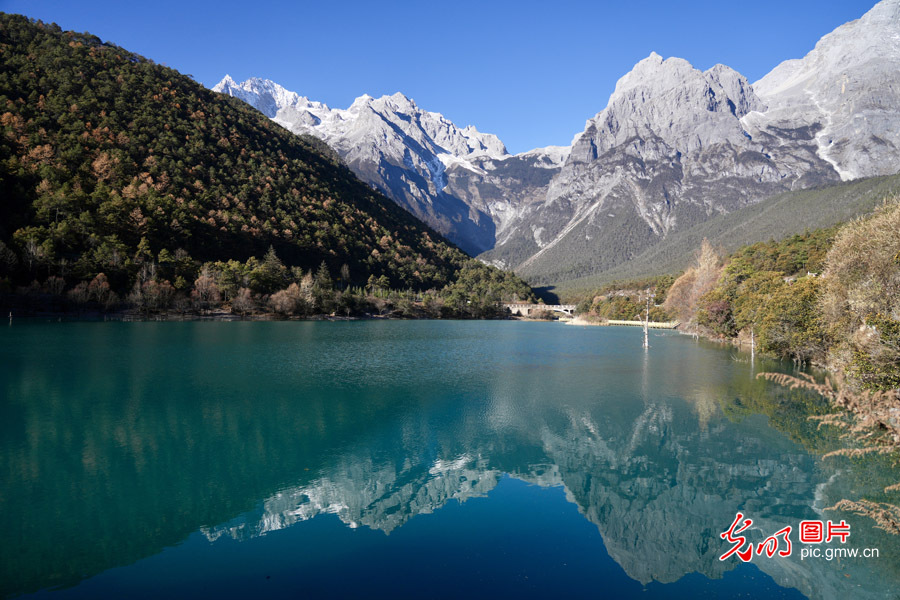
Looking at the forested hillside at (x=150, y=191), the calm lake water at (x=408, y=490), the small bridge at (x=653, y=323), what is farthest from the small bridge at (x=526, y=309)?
the calm lake water at (x=408, y=490)

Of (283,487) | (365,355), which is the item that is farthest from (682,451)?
(365,355)

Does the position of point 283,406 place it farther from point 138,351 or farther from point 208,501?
point 138,351

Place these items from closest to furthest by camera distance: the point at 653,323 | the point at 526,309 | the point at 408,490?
the point at 408,490, the point at 653,323, the point at 526,309

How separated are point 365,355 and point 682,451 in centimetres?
2959

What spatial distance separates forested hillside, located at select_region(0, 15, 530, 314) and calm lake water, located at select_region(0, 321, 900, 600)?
209ft

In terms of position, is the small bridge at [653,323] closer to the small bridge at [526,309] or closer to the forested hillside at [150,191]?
the small bridge at [526,309]

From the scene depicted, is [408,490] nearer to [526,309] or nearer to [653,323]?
[653,323]

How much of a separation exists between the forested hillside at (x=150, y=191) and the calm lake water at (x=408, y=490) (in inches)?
2505

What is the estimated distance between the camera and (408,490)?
43.1ft

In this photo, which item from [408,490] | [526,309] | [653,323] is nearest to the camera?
[408,490]

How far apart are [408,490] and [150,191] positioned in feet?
340

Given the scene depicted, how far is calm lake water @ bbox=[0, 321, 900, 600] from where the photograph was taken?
9.08 meters

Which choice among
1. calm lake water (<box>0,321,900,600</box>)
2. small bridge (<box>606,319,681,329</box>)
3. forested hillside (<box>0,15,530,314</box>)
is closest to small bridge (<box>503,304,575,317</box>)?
forested hillside (<box>0,15,530,314</box>)

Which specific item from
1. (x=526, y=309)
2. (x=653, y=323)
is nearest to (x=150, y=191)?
(x=526, y=309)
